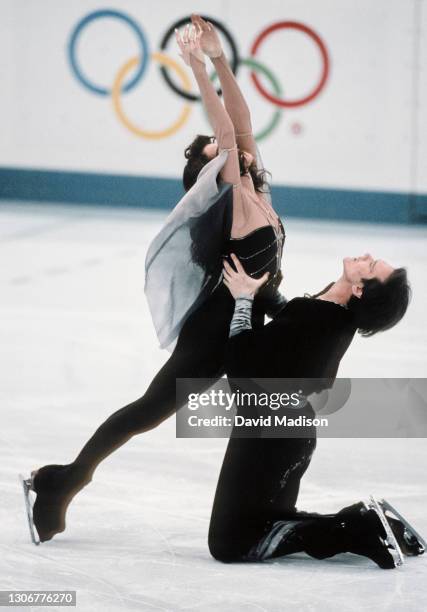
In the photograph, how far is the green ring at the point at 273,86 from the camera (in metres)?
10.8

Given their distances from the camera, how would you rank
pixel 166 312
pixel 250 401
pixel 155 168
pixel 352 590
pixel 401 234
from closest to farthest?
pixel 352 590
pixel 250 401
pixel 166 312
pixel 401 234
pixel 155 168

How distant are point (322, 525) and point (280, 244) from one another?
92 cm

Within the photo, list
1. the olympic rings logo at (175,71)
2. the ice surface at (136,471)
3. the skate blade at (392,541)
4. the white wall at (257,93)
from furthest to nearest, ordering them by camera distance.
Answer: the olympic rings logo at (175,71) < the white wall at (257,93) < the skate blade at (392,541) < the ice surface at (136,471)

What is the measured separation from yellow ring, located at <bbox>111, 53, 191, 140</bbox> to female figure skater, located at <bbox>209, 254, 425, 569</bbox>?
7887mm

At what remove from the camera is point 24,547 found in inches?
138

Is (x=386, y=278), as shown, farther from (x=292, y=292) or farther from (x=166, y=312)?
(x=292, y=292)

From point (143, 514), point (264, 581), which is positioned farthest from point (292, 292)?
point (264, 581)

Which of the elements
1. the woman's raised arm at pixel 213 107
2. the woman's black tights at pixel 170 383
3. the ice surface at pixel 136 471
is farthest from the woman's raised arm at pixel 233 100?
the ice surface at pixel 136 471

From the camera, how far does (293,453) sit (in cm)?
340

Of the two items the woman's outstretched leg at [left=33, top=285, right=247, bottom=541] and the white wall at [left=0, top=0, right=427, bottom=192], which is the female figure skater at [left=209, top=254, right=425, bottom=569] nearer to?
the woman's outstretched leg at [left=33, top=285, right=247, bottom=541]

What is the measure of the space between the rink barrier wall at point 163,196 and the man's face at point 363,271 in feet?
24.5

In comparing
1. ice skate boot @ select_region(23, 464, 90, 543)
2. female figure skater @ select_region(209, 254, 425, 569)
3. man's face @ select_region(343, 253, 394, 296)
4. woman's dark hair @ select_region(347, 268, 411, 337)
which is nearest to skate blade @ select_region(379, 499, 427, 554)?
female figure skater @ select_region(209, 254, 425, 569)

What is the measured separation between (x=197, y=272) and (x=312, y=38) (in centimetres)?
745

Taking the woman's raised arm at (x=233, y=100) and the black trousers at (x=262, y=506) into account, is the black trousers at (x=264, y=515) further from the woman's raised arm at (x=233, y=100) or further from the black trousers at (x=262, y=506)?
the woman's raised arm at (x=233, y=100)
